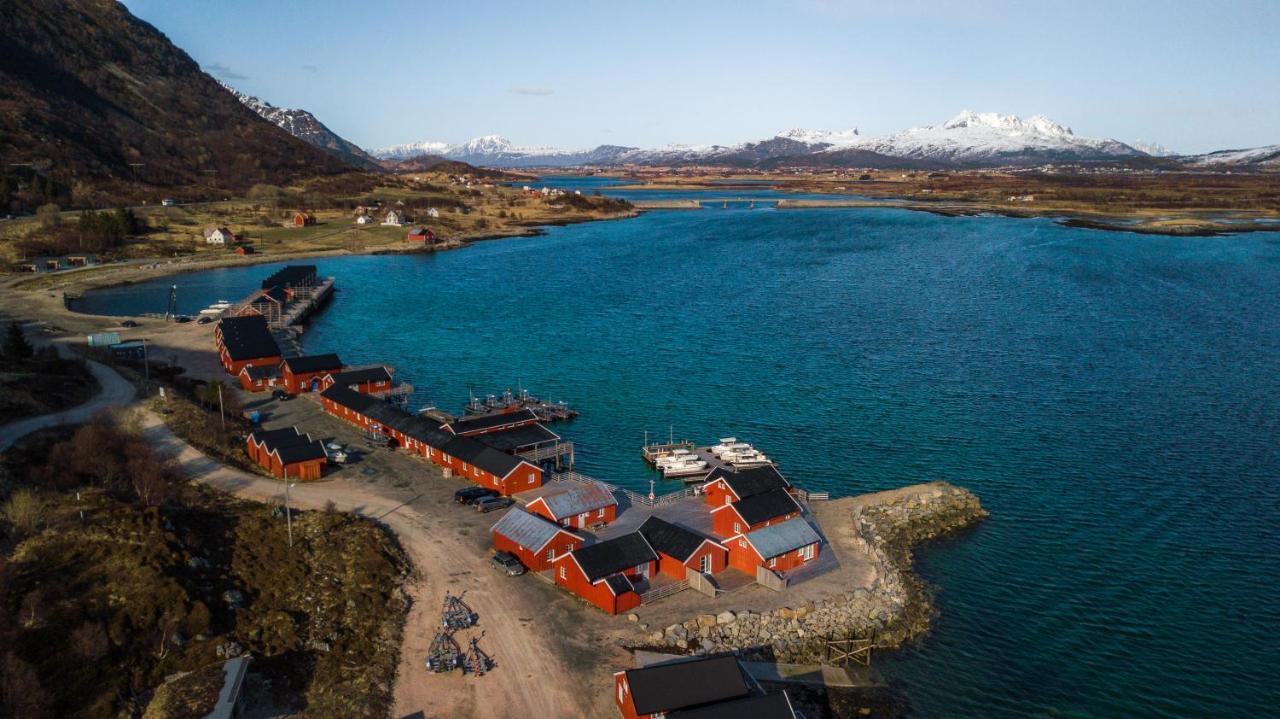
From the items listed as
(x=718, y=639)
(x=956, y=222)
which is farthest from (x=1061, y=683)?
(x=956, y=222)

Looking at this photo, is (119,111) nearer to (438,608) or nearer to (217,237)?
(217,237)

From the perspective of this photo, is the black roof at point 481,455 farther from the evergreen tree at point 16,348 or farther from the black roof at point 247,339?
the evergreen tree at point 16,348

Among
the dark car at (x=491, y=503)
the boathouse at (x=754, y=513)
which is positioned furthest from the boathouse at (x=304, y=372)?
the boathouse at (x=754, y=513)

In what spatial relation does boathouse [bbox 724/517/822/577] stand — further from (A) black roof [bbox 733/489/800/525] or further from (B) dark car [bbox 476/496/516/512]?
(B) dark car [bbox 476/496/516/512]

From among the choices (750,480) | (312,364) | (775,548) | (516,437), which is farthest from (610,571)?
(312,364)

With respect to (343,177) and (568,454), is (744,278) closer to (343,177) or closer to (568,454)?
(568,454)

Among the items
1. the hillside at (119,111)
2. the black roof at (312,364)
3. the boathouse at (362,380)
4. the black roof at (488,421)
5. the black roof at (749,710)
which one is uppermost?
the hillside at (119,111)

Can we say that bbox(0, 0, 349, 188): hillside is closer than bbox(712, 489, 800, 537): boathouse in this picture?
No

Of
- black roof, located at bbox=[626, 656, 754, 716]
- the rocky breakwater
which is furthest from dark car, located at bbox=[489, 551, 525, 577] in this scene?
black roof, located at bbox=[626, 656, 754, 716]
